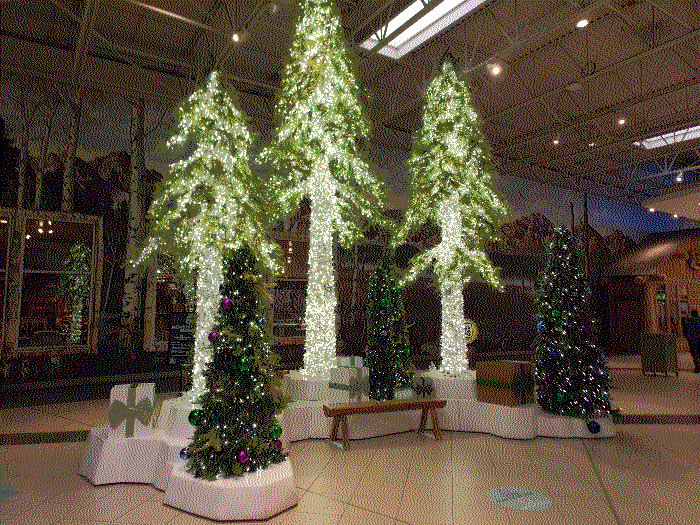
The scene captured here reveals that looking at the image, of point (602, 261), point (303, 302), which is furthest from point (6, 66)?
point (602, 261)

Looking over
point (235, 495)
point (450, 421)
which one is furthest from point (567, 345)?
point (235, 495)

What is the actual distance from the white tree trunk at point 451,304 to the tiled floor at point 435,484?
160cm

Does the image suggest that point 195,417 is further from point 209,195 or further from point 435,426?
point 435,426

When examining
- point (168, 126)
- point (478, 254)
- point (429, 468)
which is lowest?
point (429, 468)

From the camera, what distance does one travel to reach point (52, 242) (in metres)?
10.6

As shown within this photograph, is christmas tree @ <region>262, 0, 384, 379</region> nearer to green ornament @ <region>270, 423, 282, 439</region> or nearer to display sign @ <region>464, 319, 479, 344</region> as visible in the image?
display sign @ <region>464, 319, 479, 344</region>

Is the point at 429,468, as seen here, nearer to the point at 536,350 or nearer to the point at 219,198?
the point at 536,350

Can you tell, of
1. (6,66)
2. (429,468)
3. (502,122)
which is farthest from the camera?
(502,122)

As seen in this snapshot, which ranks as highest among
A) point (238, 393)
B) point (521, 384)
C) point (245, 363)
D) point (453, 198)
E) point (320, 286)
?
point (453, 198)

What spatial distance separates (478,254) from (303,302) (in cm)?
670

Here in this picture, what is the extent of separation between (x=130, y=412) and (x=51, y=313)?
23.1 ft

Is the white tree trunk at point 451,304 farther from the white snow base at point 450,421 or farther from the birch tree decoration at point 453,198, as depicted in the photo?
the white snow base at point 450,421

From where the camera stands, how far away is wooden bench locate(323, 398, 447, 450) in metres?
5.89

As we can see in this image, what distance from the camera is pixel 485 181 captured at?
831 centimetres
